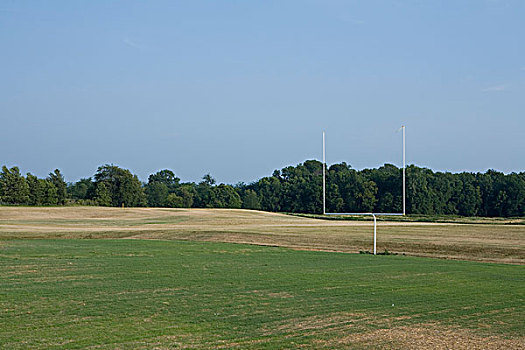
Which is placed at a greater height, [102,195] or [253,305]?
[102,195]

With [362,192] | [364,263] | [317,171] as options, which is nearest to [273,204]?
[317,171]

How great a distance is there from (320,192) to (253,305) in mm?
46053

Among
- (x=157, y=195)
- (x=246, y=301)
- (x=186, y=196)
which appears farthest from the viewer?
(x=157, y=195)

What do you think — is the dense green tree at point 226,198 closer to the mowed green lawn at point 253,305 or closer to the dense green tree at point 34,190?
the dense green tree at point 34,190

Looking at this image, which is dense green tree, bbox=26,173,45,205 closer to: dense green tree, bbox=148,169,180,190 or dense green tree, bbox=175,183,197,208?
dense green tree, bbox=175,183,197,208

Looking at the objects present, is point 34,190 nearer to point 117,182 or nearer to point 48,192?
point 48,192

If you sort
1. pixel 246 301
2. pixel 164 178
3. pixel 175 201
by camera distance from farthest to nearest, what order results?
pixel 164 178 < pixel 175 201 < pixel 246 301

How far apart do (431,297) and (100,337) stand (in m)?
8.01

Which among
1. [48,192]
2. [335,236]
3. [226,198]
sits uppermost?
[48,192]

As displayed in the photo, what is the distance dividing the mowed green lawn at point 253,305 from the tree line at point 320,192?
19.8 metres

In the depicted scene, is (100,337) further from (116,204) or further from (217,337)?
(116,204)

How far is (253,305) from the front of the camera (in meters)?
12.4

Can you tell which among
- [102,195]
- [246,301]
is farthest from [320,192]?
[246,301]

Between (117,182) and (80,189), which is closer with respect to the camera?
(117,182)
